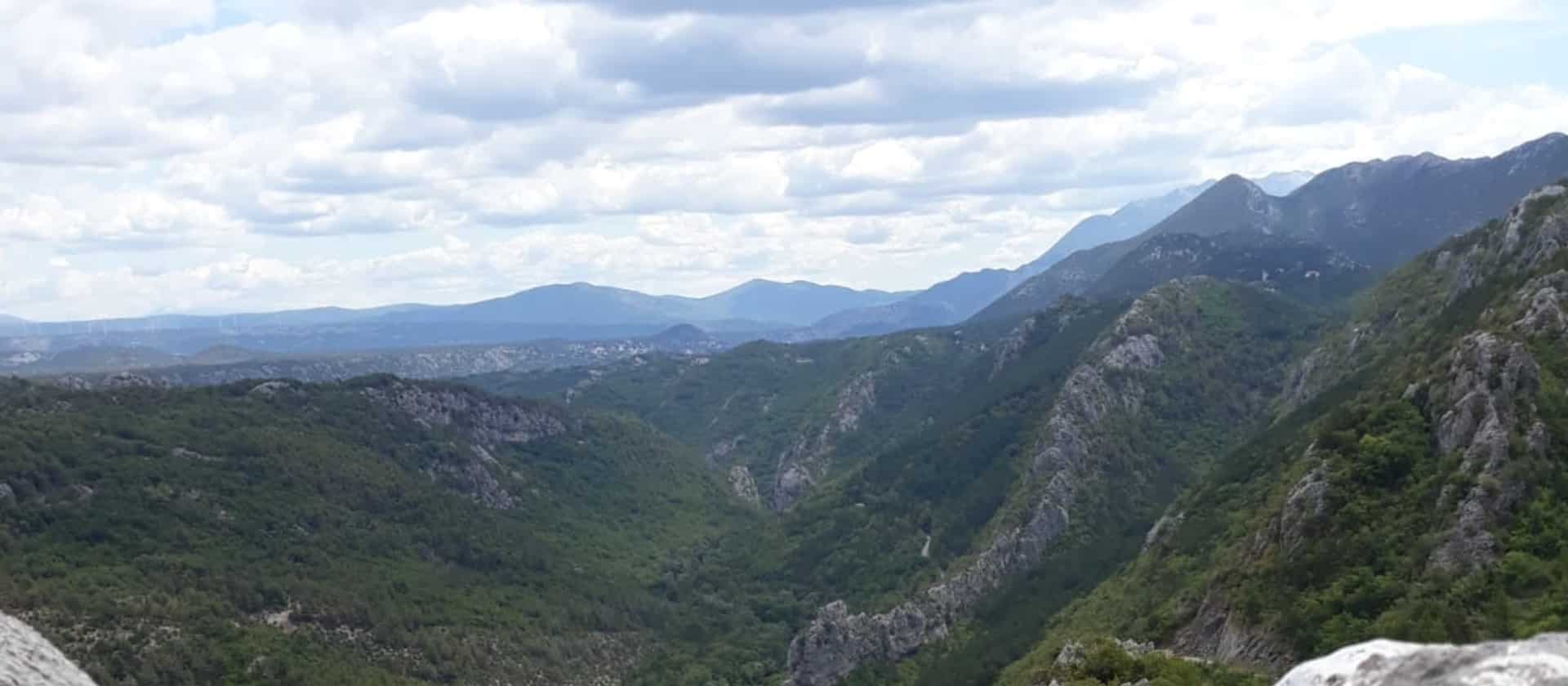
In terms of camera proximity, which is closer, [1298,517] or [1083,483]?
[1298,517]

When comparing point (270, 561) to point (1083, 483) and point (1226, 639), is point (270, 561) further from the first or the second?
point (1226, 639)

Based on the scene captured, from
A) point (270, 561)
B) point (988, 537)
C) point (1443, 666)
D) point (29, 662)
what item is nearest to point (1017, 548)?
point (988, 537)

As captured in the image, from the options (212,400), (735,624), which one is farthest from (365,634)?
(212,400)

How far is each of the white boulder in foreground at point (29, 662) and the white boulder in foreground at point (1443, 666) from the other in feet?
66.2

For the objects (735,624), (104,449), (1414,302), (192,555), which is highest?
(1414,302)

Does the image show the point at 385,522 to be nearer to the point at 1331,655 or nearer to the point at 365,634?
the point at 365,634

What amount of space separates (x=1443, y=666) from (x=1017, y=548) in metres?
132

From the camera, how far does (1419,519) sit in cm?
6072

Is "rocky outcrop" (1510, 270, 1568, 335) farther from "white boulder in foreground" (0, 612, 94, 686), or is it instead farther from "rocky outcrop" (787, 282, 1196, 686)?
"rocky outcrop" (787, 282, 1196, 686)

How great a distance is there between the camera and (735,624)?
15888 centimetres

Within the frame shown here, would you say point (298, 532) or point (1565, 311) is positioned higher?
point (1565, 311)

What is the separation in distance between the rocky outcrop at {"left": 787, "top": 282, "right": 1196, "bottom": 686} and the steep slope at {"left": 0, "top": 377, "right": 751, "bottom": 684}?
26305 millimetres

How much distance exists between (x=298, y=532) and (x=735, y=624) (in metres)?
57.5

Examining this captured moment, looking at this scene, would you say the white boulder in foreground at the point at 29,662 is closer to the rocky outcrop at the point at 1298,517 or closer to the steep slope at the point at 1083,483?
the rocky outcrop at the point at 1298,517
